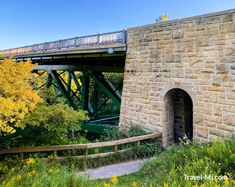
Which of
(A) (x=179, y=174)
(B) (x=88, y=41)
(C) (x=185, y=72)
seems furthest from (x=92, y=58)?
(A) (x=179, y=174)

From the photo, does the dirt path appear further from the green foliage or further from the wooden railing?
the green foliage

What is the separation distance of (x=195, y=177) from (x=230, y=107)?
343 cm

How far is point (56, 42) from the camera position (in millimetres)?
14469

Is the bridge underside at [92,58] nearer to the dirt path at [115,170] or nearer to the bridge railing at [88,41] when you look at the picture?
the bridge railing at [88,41]

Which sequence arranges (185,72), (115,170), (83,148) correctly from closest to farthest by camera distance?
(115,170) → (83,148) → (185,72)

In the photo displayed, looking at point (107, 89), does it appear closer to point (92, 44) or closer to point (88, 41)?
point (92, 44)

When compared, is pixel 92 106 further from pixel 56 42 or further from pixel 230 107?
pixel 230 107

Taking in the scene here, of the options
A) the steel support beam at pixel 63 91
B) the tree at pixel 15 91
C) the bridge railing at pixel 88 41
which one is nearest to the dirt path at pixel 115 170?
the tree at pixel 15 91

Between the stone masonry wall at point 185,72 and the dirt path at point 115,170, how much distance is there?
1865 millimetres

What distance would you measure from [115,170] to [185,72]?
4169 mm

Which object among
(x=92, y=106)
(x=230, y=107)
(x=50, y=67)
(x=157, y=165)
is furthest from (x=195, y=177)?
(x=50, y=67)

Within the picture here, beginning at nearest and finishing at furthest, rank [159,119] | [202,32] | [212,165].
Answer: [212,165]
[202,32]
[159,119]

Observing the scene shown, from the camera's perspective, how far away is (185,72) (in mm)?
7719

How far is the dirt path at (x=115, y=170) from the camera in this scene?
6.54m
